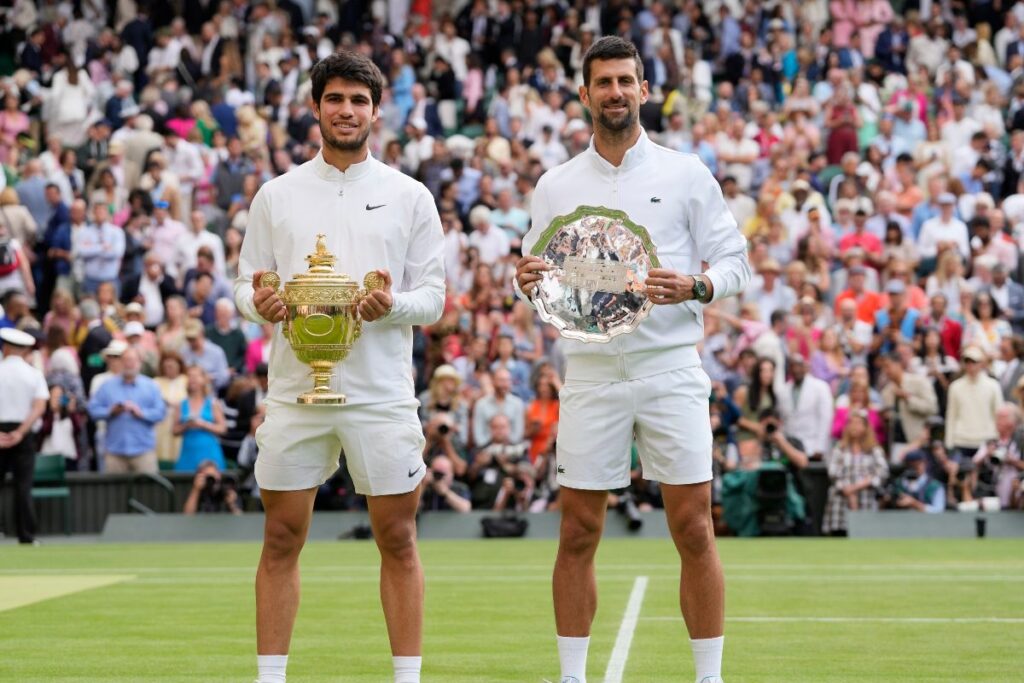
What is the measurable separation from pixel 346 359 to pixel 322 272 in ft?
1.12

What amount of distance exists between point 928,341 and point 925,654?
416 inches

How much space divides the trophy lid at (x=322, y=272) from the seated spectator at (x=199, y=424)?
12.5 metres

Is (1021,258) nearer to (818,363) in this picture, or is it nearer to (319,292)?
(818,363)

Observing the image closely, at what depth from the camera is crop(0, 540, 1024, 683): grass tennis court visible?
855cm

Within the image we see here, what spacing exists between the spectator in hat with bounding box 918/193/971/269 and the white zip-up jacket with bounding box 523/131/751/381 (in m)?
14.4

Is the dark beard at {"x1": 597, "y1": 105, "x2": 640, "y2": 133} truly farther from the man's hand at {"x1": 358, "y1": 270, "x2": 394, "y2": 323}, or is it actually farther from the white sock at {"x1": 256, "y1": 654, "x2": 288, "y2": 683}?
the white sock at {"x1": 256, "y1": 654, "x2": 288, "y2": 683}

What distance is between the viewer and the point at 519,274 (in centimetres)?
705

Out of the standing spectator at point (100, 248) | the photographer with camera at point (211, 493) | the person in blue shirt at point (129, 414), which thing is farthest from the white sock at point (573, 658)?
the standing spectator at point (100, 248)

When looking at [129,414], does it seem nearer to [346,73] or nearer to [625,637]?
[625,637]

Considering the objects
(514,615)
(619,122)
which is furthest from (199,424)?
(619,122)

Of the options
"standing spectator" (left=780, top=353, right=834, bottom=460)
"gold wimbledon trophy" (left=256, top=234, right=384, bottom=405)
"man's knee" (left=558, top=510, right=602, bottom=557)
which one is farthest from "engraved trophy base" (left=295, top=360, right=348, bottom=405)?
"standing spectator" (left=780, top=353, right=834, bottom=460)

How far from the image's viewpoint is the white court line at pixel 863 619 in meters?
10.3

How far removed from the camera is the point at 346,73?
6.82 meters

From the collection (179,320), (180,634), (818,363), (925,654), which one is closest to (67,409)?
(179,320)
